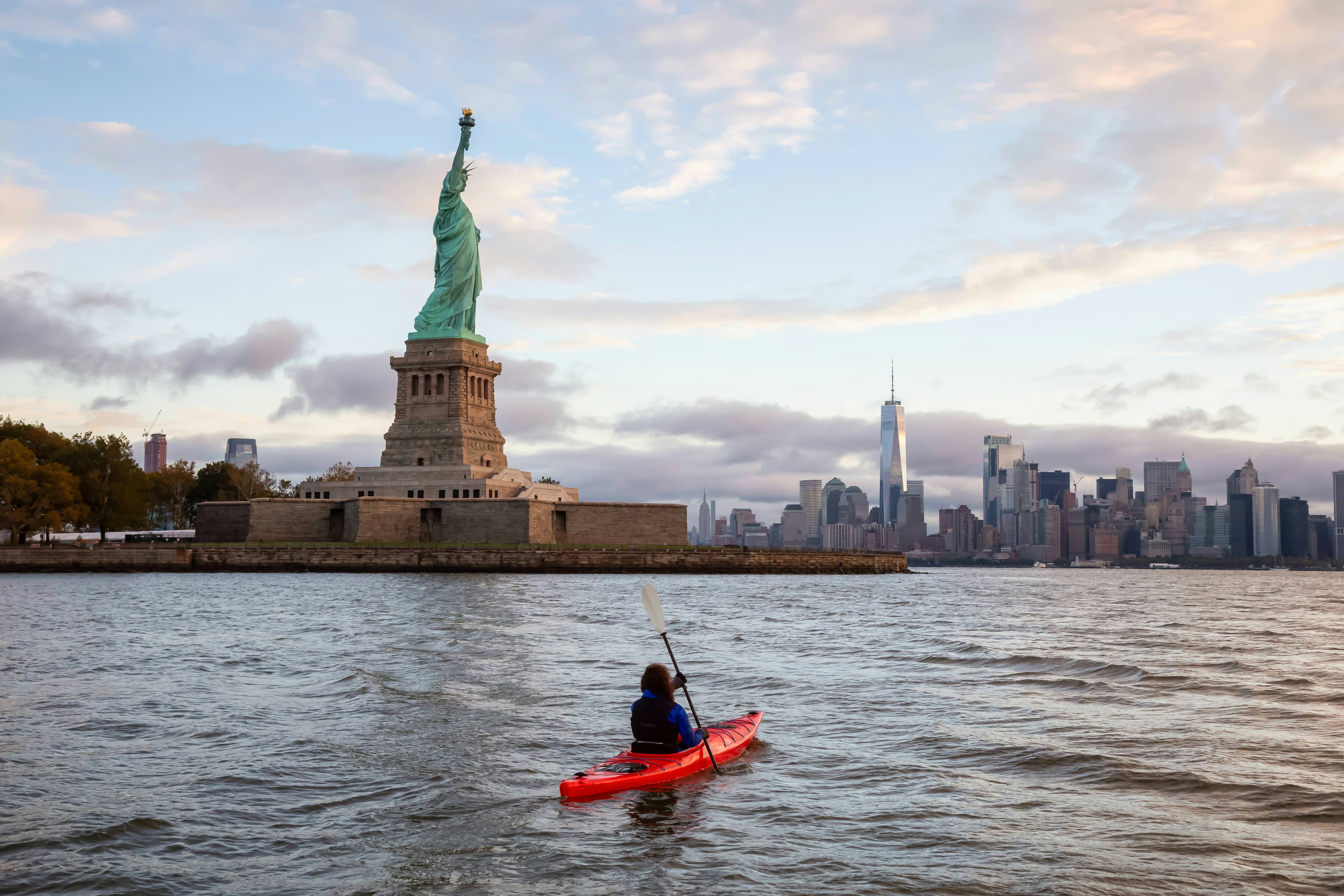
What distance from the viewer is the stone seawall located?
258ft

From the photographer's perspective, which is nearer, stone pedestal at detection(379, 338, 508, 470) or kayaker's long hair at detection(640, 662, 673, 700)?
kayaker's long hair at detection(640, 662, 673, 700)

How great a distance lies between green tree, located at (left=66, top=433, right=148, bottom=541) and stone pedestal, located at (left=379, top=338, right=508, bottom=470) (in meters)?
26.6

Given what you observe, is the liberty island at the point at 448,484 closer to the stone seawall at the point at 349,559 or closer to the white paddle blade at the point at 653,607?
the stone seawall at the point at 349,559

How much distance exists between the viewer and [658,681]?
14461mm

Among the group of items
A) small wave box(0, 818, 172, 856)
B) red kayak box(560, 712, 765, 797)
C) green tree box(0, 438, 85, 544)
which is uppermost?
green tree box(0, 438, 85, 544)

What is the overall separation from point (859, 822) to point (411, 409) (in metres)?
86.3

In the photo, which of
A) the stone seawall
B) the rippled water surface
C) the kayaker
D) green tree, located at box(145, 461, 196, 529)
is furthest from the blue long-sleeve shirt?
green tree, located at box(145, 461, 196, 529)

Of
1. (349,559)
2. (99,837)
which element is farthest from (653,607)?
(349,559)

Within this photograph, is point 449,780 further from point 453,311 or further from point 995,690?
point 453,311

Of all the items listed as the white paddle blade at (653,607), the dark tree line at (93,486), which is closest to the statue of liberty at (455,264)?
the dark tree line at (93,486)

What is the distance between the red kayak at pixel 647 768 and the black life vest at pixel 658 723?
0.19 meters

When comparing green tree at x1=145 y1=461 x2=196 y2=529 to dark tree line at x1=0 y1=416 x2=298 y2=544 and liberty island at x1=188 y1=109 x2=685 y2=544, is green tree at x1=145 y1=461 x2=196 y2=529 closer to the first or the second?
dark tree line at x1=0 y1=416 x2=298 y2=544

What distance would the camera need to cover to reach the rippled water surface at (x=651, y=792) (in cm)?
1088

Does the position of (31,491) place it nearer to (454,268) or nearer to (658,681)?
(454,268)
